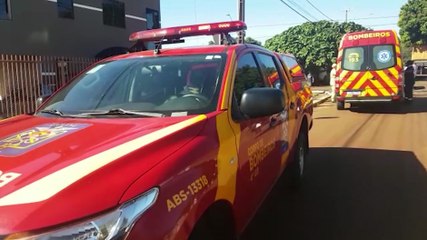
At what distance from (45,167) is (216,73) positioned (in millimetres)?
1546

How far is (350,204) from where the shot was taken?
5.11 metres

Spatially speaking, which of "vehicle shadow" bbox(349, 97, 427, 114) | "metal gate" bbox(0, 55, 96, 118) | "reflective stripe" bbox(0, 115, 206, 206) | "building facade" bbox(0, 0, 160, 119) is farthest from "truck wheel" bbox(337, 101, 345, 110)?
"reflective stripe" bbox(0, 115, 206, 206)

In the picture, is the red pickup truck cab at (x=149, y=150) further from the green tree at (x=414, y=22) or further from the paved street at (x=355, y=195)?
the green tree at (x=414, y=22)

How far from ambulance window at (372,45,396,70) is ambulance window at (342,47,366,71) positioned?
0.38 meters

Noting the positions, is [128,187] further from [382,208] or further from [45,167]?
[382,208]

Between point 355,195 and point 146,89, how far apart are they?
311cm

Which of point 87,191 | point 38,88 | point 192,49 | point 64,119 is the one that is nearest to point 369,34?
point 38,88

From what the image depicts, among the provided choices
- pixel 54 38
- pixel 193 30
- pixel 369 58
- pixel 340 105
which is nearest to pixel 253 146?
pixel 193 30

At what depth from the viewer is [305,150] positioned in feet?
20.6

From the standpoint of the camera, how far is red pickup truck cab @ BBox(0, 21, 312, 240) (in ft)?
6.08

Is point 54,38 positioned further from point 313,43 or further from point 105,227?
point 313,43

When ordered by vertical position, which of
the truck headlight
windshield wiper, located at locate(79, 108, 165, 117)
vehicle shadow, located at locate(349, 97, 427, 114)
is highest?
windshield wiper, located at locate(79, 108, 165, 117)

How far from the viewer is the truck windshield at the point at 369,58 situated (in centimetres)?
1541

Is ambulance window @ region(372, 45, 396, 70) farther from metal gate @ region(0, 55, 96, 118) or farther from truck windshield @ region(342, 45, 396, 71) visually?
metal gate @ region(0, 55, 96, 118)
